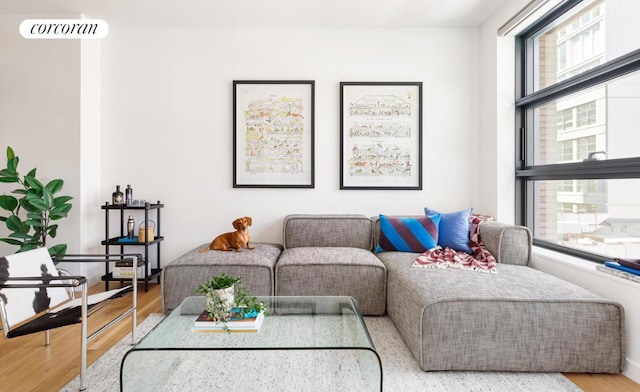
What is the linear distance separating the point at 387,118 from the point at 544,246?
5.99ft

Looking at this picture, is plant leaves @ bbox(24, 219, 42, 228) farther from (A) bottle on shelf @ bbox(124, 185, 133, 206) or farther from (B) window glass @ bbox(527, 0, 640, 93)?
(B) window glass @ bbox(527, 0, 640, 93)

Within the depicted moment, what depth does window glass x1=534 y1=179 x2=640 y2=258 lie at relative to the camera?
7.50 feet

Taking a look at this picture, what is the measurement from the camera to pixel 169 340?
5.09ft

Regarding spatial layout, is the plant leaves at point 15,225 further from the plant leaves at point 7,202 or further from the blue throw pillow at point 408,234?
the blue throw pillow at point 408,234

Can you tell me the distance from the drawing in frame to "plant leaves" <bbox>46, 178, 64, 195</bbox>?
255cm

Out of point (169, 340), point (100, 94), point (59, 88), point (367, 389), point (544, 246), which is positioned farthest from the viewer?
point (100, 94)

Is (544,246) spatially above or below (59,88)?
below

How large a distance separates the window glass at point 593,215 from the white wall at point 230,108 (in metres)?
1.00

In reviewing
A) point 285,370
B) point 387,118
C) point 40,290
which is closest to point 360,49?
point 387,118

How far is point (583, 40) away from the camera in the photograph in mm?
2646

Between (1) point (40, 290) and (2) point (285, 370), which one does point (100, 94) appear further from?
(2) point (285, 370)

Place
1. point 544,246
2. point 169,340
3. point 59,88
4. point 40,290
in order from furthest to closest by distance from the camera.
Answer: point 59,88 → point 544,246 → point 40,290 → point 169,340

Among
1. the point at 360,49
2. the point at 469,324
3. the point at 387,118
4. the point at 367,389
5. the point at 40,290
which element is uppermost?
the point at 360,49

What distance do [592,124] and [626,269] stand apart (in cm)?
110
